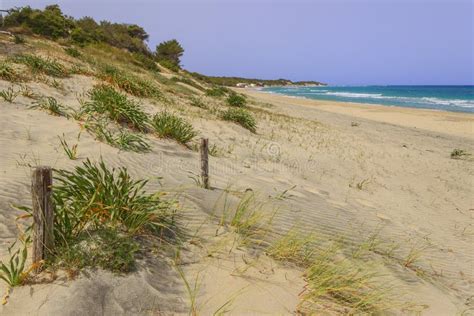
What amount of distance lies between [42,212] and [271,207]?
285cm

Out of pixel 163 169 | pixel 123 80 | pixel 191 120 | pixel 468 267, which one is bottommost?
pixel 468 267

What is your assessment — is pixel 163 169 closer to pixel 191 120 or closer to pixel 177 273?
pixel 177 273

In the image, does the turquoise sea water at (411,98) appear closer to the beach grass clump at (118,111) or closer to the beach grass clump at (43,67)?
the beach grass clump at (43,67)

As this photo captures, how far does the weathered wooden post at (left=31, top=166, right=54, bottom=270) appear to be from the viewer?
2.43m

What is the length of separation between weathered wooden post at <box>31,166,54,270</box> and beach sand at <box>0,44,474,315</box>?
0.29 m

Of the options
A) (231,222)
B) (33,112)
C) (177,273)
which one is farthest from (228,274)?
(33,112)

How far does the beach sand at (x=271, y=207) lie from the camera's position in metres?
2.57

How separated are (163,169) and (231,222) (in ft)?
6.19

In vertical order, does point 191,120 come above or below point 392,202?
above

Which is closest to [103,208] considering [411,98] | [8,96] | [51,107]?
[51,107]

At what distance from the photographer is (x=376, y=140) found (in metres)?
12.9

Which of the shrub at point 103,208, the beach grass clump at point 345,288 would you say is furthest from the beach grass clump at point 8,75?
the beach grass clump at point 345,288

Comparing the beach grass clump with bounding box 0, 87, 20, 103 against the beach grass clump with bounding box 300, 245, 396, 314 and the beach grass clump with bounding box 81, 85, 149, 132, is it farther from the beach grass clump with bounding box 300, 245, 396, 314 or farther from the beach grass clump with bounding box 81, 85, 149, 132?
the beach grass clump with bounding box 300, 245, 396, 314

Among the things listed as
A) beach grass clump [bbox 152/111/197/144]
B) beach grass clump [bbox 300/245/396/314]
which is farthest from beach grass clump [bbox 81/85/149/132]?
beach grass clump [bbox 300/245/396/314]
